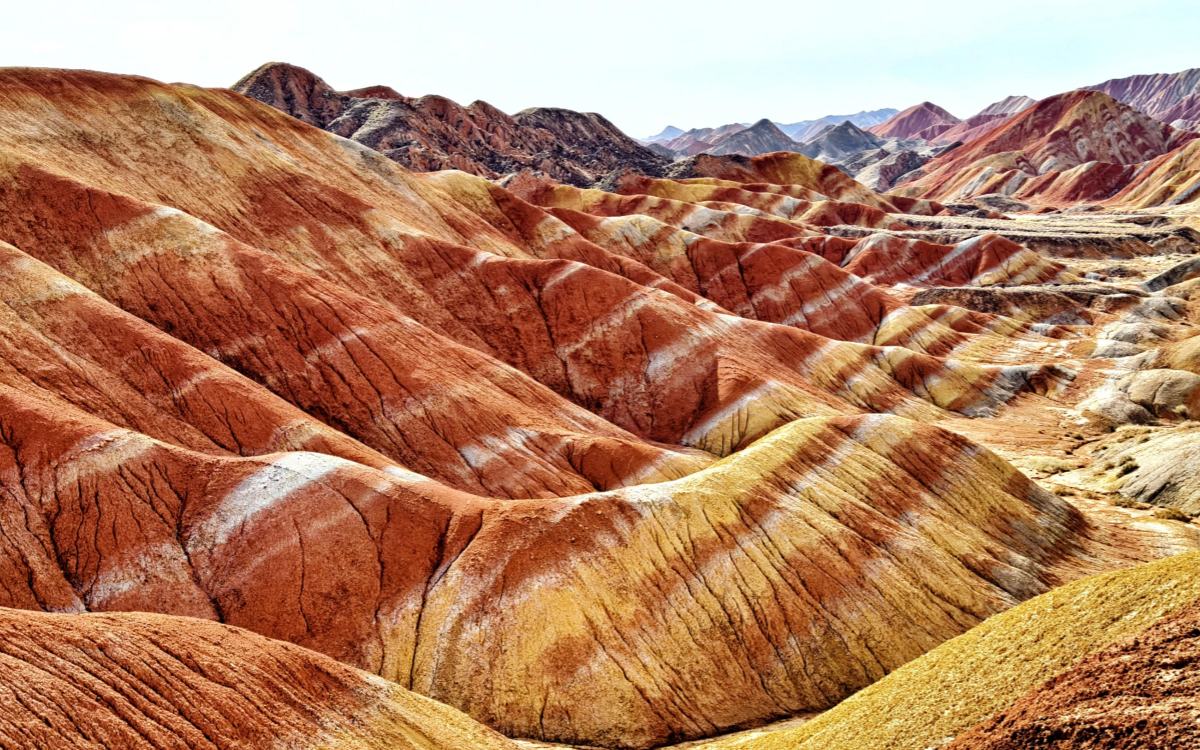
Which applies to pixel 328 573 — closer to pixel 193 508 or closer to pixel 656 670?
pixel 193 508

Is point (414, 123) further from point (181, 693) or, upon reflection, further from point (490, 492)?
point (181, 693)

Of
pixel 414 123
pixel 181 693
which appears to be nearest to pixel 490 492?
pixel 181 693

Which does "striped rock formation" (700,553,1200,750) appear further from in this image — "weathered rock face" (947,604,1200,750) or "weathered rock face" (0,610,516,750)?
"weathered rock face" (0,610,516,750)

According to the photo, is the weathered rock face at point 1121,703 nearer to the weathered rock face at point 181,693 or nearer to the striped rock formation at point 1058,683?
the striped rock formation at point 1058,683

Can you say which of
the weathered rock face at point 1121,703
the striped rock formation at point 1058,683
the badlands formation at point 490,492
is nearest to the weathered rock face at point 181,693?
the badlands formation at point 490,492

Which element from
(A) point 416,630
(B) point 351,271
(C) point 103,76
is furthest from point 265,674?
(C) point 103,76
